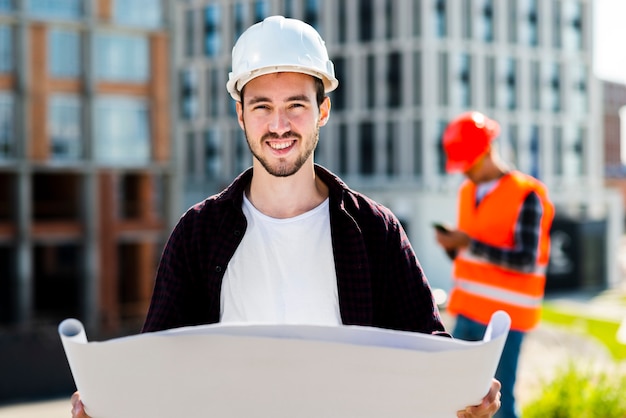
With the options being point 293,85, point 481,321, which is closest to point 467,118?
point 481,321

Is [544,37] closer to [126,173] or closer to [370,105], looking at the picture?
[370,105]

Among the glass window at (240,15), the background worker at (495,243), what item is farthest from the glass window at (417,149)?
the background worker at (495,243)

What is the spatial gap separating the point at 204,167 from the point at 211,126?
228 cm

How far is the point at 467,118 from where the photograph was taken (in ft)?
15.6

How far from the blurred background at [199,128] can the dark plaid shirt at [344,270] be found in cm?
1524

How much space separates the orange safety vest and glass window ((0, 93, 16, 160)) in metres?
23.3

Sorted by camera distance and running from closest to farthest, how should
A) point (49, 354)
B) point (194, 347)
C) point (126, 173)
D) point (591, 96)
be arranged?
point (194, 347) < point (49, 354) < point (126, 173) < point (591, 96)

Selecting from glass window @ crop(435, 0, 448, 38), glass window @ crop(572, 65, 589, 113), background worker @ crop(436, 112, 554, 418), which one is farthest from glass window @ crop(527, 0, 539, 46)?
background worker @ crop(436, 112, 554, 418)

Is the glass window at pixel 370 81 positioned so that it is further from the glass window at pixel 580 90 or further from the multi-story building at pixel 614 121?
the multi-story building at pixel 614 121

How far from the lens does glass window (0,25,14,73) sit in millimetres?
25703

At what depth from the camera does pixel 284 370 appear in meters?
1.84

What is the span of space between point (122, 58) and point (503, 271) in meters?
24.8

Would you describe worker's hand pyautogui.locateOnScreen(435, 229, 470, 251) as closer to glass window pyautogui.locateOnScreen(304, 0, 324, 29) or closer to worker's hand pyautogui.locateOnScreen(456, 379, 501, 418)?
worker's hand pyautogui.locateOnScreen(456, 379, 501, 418)

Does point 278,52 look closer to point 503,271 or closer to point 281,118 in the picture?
point 281,118
